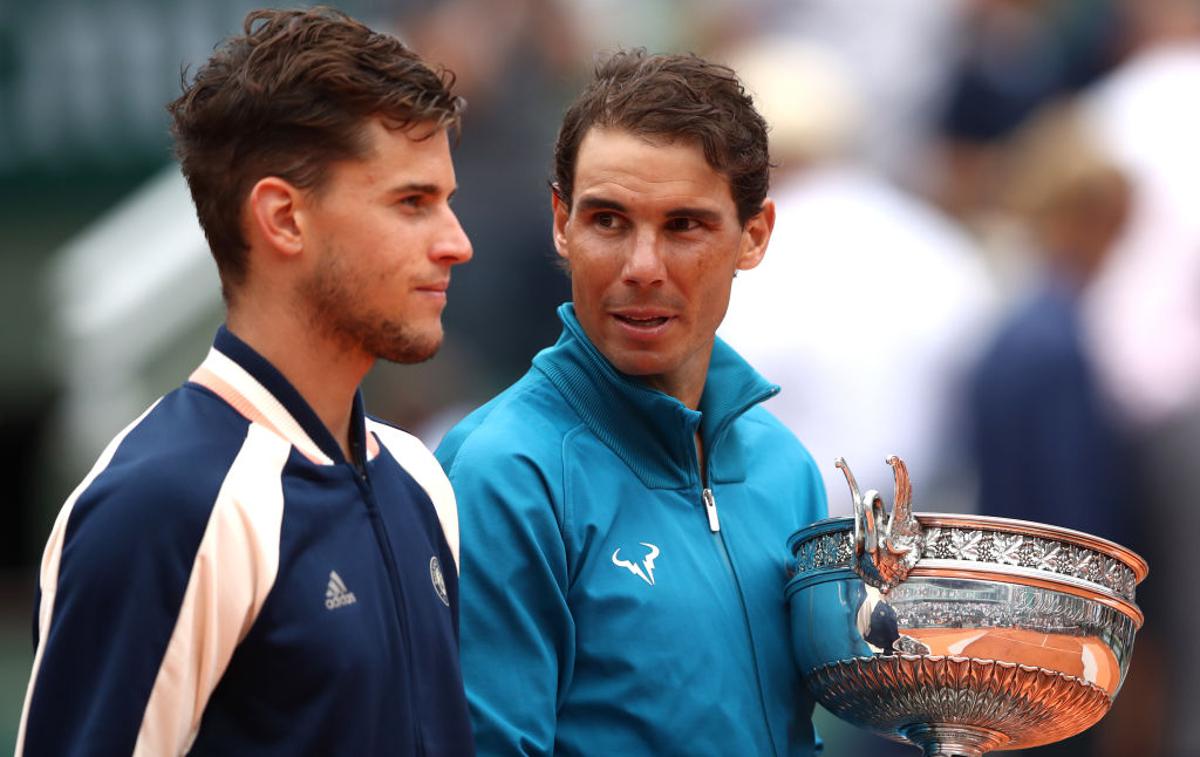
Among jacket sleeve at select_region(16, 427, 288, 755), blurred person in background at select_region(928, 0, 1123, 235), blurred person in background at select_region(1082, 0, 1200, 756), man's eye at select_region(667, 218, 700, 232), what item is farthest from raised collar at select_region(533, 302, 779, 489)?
blurred person in background at select_region(928, 0, 1123, 235)

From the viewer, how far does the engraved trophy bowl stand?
10.9ft

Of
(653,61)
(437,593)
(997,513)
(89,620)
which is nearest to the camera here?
(89,620)

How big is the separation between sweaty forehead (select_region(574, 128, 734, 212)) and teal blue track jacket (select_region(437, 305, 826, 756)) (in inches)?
9.8

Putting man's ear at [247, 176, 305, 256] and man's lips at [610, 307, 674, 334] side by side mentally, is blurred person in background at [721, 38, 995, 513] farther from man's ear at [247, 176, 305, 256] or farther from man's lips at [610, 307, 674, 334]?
man's ear at [247, 176, 305, 256]

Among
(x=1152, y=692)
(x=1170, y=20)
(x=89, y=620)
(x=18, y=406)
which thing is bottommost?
(x=89, y=620)

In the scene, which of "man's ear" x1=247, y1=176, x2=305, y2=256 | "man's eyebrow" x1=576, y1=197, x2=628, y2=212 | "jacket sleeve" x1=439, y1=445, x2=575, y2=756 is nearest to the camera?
"man's ear" x1=247, y1=176, x2=305, y2=256

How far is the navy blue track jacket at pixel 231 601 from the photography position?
8.52 ft

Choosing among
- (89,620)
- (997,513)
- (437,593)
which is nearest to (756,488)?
(437,593)

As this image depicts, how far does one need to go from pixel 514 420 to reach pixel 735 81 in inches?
28.5

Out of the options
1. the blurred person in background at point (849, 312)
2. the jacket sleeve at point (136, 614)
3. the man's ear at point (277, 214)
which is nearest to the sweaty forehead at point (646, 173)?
the man's ear at point (277, 214)

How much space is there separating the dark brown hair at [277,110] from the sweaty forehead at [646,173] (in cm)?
66

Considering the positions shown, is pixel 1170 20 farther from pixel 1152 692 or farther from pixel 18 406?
pixel 18 406

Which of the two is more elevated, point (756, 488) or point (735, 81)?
point (735, 81)

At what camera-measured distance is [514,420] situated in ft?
11.5
